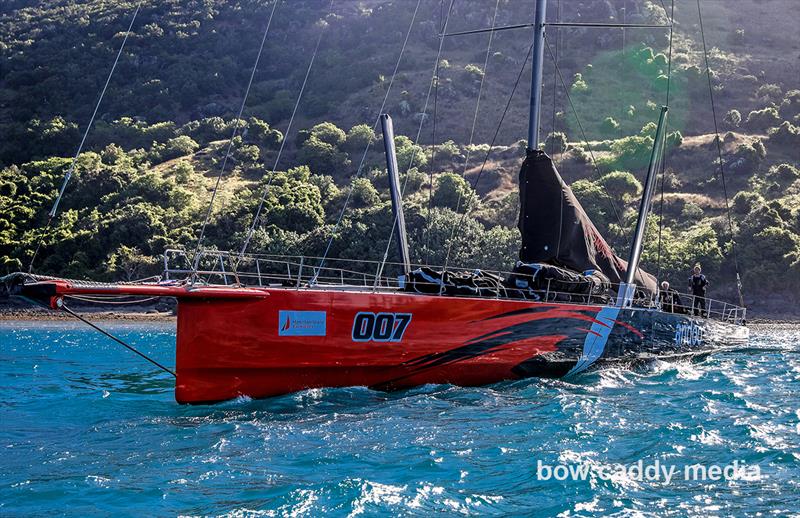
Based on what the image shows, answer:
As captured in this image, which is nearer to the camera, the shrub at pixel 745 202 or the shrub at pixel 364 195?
the shrub at pixel 745 202

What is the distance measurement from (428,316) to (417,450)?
427 cm

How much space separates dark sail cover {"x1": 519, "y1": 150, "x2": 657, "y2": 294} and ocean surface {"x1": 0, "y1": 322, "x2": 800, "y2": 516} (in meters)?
2.88

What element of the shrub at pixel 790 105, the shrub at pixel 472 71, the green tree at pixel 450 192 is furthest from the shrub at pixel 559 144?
the shrub at pixel 790 105

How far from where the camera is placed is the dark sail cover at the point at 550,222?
1825 centimetres

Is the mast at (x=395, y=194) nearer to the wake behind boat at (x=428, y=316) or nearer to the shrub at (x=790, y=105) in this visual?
the wake behind boat at (x=428, y=316)


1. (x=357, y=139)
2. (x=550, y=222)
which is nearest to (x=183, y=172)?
(x=357, y=139)

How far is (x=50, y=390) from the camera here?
16.8 meters

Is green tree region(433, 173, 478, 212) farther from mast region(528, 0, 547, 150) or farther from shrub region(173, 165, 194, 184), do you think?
mast region(528, 0, 547, 150)

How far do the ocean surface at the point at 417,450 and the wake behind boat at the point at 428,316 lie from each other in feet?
1.37

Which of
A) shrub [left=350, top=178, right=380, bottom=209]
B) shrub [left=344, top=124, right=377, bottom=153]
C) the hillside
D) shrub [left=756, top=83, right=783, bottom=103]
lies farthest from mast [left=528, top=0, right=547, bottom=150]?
shrub [left=756, top=83, right=783, bottom=103]

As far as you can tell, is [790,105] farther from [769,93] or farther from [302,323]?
[302,323]

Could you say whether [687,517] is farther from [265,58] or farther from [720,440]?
[265,58]

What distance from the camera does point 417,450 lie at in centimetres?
1026

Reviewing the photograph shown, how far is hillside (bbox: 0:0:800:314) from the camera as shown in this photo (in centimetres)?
4550
